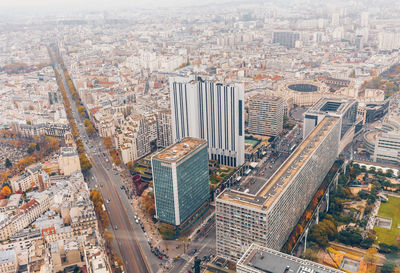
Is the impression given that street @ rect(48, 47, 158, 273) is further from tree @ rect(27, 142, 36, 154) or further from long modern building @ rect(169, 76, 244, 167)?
long modern building @ rect(169, 76, 244, 167)

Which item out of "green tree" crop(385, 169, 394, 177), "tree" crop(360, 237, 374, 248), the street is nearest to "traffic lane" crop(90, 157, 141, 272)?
the street

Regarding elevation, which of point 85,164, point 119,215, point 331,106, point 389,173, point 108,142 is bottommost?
point 119,215

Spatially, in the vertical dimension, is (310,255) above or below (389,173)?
below

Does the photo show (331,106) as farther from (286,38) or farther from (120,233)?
(286,38)

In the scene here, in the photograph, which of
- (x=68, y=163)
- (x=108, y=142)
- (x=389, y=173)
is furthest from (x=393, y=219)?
(x=108, y=142)

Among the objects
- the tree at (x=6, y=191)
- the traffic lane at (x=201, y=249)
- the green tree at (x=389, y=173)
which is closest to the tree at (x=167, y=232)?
the traffic lane at (x=201, y=249)

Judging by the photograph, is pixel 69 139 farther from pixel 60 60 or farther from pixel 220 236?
pixel 60 60
